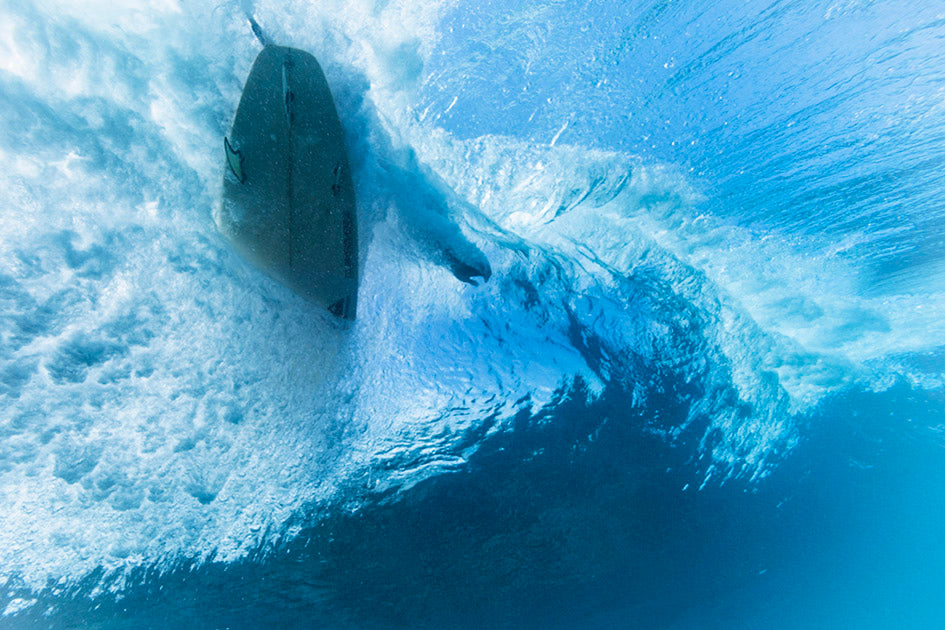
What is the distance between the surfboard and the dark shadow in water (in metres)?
6.75

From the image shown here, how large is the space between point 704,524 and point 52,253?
64.2ft

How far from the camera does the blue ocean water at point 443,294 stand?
4.61 metres

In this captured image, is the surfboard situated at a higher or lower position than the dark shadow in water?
higher

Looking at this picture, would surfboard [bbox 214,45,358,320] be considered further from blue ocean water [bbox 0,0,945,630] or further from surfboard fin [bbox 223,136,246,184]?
blue ocean water [bbox 0,0,945,630]

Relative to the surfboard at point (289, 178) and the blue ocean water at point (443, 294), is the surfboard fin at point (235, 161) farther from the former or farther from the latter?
the blue ocean water at point (443, 294)

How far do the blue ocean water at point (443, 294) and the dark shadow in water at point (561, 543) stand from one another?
0.40 ft

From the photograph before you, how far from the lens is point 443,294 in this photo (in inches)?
308

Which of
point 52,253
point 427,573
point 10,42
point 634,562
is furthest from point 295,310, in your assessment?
point 634,562

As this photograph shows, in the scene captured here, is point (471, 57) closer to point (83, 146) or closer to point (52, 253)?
point (83, 146)

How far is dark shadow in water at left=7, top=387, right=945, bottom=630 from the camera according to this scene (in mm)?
9859

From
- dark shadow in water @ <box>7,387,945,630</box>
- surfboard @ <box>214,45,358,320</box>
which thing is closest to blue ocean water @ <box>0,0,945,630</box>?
dark shadow in water @ <box>7,387,945,630</box>

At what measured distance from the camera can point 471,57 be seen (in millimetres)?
6094

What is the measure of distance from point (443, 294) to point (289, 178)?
11.8 ft

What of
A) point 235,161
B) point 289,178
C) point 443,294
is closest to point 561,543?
point 443,294
